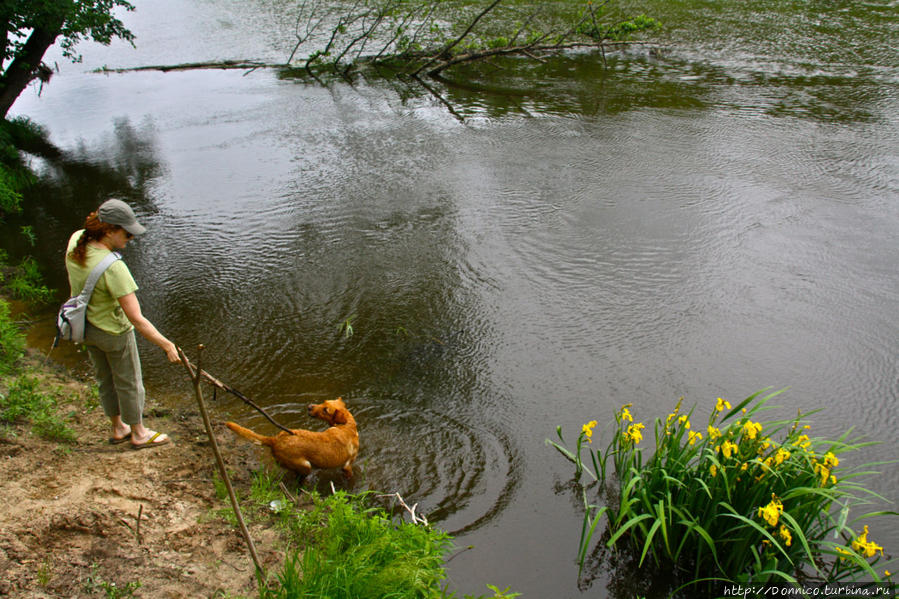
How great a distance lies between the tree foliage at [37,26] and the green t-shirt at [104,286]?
22.5 feet

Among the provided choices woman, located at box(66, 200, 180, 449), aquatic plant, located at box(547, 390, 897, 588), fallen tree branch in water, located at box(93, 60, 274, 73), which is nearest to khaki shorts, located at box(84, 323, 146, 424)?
Result: woman, located at box(66, 200, 180, 449)

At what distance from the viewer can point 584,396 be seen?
4.86m

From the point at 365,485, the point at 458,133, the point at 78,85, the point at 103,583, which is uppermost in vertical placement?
the point at 78,85

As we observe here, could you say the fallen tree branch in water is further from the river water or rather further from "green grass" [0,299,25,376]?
"green grass" [0,299,25,376]

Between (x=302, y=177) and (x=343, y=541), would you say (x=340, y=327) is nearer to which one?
(x=343, y=541)

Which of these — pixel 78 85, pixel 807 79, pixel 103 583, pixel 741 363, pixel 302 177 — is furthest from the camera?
pixel 78 85

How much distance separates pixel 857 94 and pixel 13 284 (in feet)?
40.4

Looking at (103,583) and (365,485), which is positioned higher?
(103,583)

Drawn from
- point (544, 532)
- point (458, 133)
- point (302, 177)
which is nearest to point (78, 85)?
point (302, 177)

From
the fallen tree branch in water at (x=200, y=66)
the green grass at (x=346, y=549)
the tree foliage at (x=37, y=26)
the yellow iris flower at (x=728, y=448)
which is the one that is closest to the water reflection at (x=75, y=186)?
the tree foliage at (x=37, y=26)

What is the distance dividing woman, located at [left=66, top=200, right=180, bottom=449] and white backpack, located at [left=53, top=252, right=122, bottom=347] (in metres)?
0.03

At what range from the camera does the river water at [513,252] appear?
449cm

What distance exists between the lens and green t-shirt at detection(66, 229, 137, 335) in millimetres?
3463

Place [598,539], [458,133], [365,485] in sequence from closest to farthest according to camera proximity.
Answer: [598,539], [365,485], [458,133]
